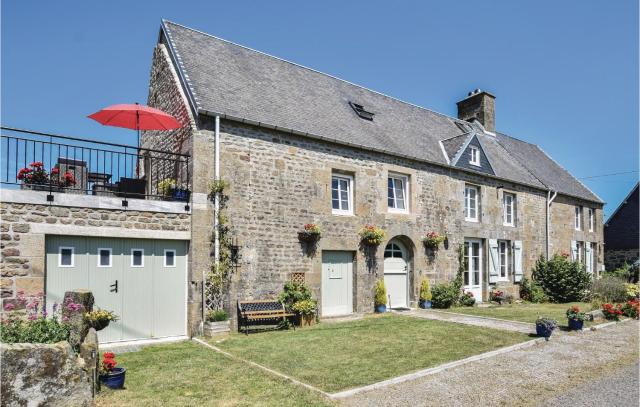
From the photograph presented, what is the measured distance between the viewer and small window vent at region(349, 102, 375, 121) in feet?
50.8

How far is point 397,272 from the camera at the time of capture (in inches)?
570

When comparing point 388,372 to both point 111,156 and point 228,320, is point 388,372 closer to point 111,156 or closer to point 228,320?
point 228,320

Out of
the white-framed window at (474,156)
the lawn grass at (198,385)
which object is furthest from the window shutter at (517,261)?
the lawn grass at (198,385)

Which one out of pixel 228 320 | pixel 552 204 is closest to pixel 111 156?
pixel 228 320

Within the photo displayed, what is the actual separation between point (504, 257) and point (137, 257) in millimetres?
14051

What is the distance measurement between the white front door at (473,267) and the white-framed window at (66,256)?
41.0ft

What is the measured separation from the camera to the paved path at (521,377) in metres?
5.99

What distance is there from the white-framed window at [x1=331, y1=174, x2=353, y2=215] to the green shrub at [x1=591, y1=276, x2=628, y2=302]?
975 cm

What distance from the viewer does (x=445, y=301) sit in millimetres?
14797

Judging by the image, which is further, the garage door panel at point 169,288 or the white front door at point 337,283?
the white front door at point 337,283

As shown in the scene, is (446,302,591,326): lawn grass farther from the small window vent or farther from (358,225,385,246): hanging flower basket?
the small window vent

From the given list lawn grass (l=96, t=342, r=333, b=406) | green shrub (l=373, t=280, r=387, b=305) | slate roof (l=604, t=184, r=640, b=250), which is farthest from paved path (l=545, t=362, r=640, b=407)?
slate roof (l=604, t=184, r=640, b=250)

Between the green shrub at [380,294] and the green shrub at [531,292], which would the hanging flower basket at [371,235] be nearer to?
the green shrub at [380,294]

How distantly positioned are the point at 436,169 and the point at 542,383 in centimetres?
950
